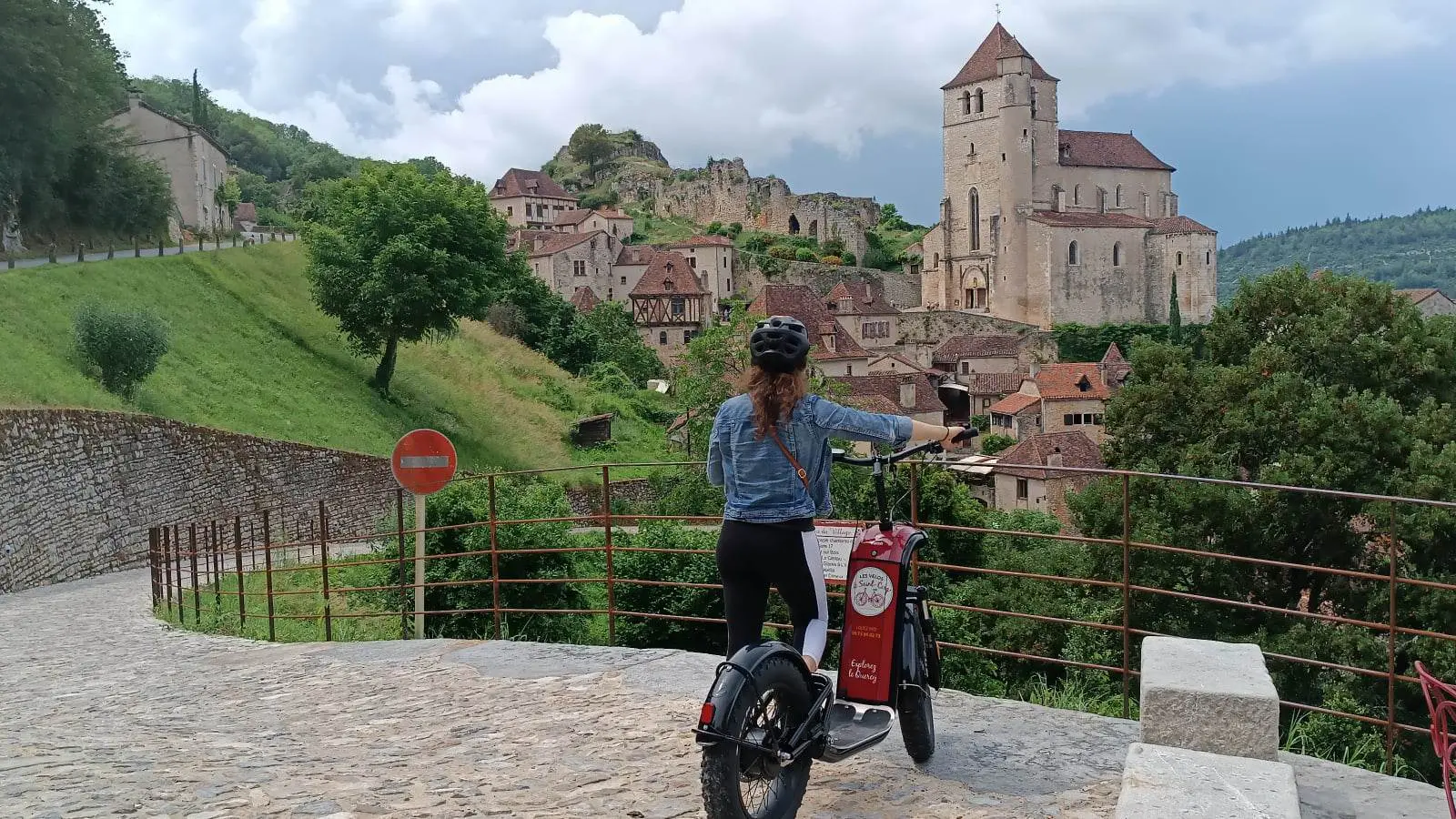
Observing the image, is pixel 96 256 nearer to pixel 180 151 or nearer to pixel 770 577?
pixel 180 151

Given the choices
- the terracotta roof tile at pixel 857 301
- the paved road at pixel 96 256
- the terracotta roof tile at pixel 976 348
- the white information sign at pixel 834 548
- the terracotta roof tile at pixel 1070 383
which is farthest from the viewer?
the terracotta roof tile at pixel 857 301

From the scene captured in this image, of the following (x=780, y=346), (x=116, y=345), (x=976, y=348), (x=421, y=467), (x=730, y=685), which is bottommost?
(x=730, y=685)

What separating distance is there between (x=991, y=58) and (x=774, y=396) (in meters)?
84.3

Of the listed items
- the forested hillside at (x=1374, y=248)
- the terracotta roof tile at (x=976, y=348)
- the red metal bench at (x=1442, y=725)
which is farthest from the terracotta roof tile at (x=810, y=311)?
the forested hillside at (x=1374, y=248)

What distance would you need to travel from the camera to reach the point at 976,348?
75375mm

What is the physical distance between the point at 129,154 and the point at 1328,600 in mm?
40139

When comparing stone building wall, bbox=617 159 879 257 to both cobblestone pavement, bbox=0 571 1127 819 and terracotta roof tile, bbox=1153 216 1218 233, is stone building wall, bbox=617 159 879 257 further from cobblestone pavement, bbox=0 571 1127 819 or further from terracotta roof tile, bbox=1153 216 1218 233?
cobblestone pavement, bbox=0 571 1127 819

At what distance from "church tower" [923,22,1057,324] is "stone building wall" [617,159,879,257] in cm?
946

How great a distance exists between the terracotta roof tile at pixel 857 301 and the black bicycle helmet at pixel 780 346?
2948 inches

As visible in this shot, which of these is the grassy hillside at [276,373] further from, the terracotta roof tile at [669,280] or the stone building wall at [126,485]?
the terracotta roof tile at [669,280]

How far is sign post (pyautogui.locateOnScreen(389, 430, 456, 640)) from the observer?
901 cm

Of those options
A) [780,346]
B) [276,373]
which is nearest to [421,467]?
[780,346]

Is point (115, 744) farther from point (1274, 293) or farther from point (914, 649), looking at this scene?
point (1274, 293)

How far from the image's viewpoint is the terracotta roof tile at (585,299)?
2960 inches
